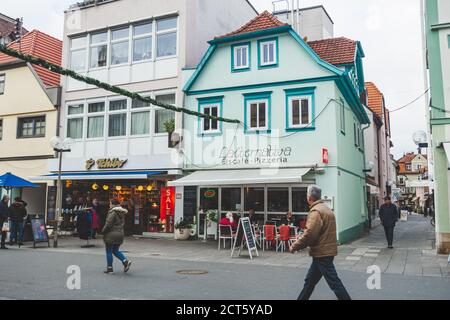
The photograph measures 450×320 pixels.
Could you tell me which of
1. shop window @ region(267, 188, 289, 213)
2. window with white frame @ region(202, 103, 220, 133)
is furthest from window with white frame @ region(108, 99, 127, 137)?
shop window @ region(267, 188, 289, 213)

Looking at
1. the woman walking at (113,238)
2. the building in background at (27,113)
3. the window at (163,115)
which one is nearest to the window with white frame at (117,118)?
the window at (163,115)

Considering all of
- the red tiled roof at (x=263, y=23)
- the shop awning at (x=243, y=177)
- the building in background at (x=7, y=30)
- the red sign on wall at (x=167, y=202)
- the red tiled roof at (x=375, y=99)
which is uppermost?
the building in background at (x=7, y=30)

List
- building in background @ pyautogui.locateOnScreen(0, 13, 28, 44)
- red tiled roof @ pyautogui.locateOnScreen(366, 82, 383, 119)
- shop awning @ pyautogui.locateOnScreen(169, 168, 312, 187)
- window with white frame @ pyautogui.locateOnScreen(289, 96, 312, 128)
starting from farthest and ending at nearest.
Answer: red tiled roof @ pyautogui.locateOnScreen(366, 82, 383, 119)
building in background @ pyautogui.locateOnScreen(0, 13, 28, 44)
window with white frame @ pyautogui.locateOnScreen(289, 96, 312, 128)
shop awning @ pyautogui.locateOnScreen(169, 168, 312, 187)

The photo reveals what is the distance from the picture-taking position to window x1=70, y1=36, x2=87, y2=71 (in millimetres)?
22375

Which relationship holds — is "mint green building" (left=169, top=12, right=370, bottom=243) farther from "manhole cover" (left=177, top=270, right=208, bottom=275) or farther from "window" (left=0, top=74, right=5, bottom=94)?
"window" (left=0, top=74, right=5, bottom=94)

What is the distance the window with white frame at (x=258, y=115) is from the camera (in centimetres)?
1778

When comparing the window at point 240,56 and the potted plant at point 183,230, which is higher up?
the window at point 240,56

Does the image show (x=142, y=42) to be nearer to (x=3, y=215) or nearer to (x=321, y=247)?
(x=3, y=215)

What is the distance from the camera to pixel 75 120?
872 inches

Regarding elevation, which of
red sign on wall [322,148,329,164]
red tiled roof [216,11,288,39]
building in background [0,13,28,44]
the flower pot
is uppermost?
building in background [0,13,28,44]

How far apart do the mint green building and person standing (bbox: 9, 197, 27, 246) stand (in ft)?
18.6

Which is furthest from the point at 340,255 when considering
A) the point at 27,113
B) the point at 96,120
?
the point at 27,113

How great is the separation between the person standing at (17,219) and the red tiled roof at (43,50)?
30.1 ft

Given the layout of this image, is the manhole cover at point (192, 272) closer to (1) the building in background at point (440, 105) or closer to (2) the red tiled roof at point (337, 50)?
(1) the building in background at point (440, 105)
